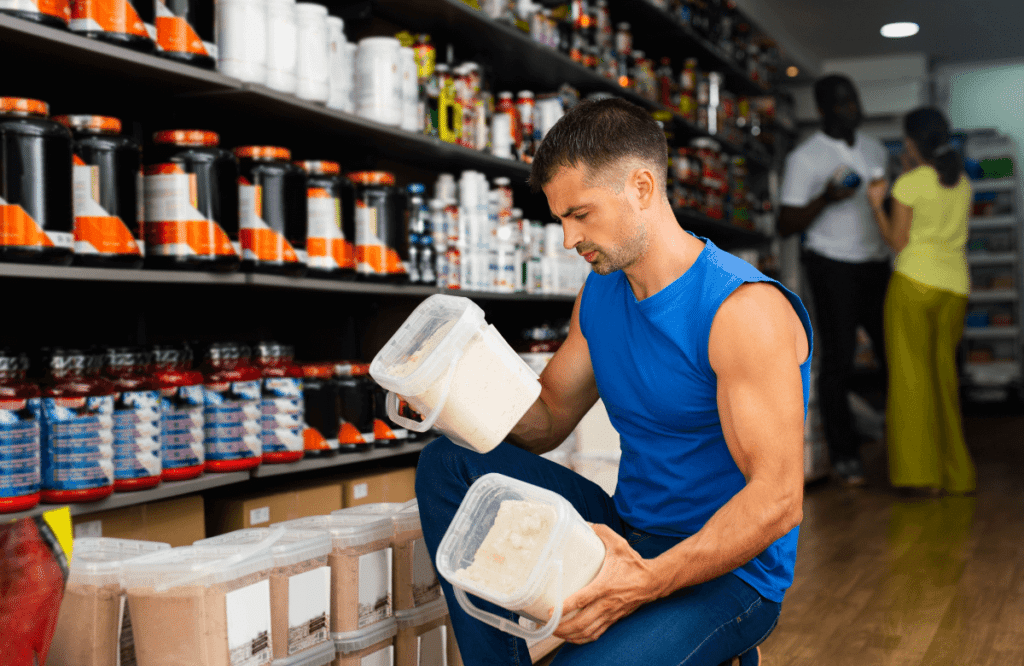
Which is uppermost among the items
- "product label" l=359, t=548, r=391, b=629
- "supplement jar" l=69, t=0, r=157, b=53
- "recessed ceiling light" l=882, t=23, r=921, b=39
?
"recessed ceiling light" l=882, t=23, r=921, b=39

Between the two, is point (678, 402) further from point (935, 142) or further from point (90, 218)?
point (935, 142)

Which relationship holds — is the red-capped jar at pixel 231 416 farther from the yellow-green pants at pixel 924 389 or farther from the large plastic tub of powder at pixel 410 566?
the yellow-green pants at pixel 924 389

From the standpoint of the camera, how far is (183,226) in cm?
194

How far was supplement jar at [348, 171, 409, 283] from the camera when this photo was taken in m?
2.52

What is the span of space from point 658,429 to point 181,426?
1.03 meters

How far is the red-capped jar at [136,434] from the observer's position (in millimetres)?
1809

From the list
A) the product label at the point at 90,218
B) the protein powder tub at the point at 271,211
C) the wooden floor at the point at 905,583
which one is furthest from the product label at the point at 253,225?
the wooden floor at the point at 905,583

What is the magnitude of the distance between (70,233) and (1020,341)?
934cm

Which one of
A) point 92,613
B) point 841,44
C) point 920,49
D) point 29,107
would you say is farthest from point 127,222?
point 920,49

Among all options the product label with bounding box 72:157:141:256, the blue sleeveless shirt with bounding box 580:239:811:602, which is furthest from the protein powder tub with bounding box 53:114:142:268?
the blue sleeveless shirt with bounding box 580:239:811:602

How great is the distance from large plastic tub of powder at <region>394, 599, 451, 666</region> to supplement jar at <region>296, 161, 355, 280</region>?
0.96 meters

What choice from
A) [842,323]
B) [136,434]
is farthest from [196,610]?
[842,323]

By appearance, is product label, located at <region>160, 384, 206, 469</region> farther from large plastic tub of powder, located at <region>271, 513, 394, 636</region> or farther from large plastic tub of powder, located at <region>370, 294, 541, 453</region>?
large plastic tub of powder, located at <region>370, 294, 541, 453</region>

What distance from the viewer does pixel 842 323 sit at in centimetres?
500
